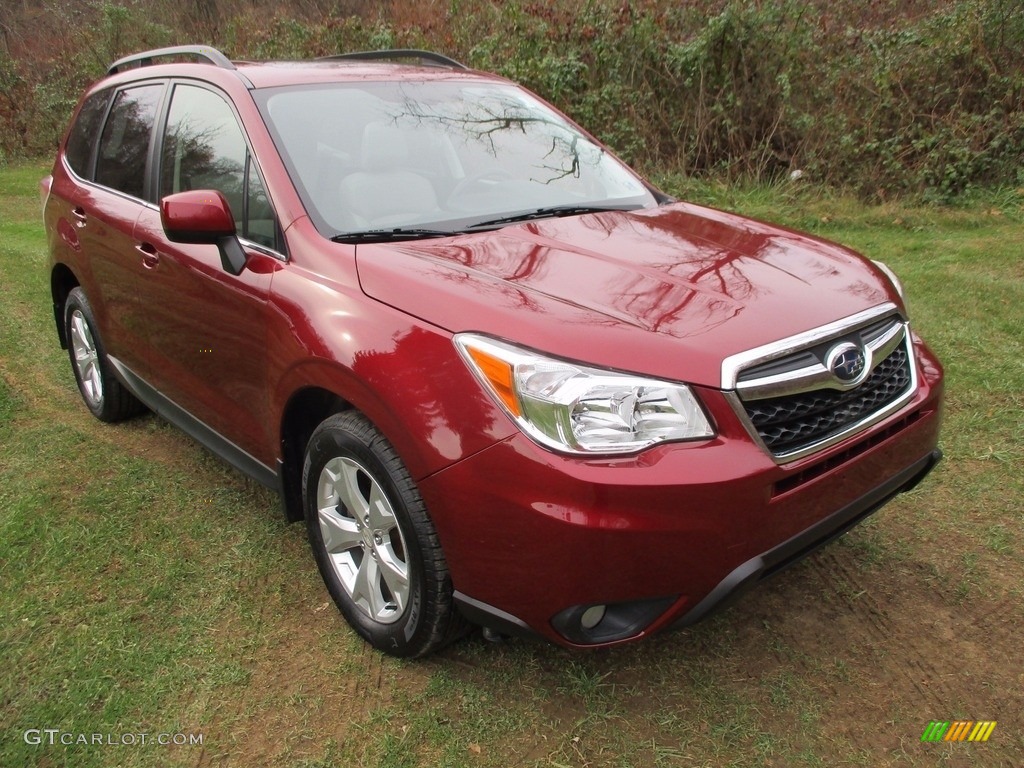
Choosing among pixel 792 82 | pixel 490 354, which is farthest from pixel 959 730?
pixel 792 82

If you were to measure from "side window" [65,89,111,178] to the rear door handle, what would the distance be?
0.98m

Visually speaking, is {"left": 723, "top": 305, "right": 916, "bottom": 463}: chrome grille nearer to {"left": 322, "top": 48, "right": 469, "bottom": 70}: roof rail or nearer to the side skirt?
the side skirt

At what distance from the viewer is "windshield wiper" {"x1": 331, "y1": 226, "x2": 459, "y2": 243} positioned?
2.64 meters

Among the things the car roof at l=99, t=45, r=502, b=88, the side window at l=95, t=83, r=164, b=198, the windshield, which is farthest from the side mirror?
the side window at l=95, t=83, r=164, b=198

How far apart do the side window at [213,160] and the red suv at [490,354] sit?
15mm

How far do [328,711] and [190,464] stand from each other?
74.6 inches

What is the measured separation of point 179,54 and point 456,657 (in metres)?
2.80

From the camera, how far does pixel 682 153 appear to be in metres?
8.84

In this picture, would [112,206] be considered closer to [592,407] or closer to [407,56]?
[407,56]

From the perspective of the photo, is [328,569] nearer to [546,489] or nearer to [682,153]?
[546,489]

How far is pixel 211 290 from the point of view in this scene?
9.77 ft

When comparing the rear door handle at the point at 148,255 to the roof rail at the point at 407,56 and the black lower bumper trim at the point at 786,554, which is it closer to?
the roof rail at the point at 407,56

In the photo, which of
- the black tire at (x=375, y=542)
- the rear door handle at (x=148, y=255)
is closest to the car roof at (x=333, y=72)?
the rear door handle at (x=148, y=255)

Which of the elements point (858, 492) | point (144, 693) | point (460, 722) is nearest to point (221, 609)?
point (144, 693)
